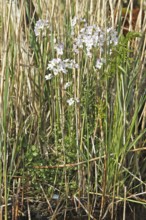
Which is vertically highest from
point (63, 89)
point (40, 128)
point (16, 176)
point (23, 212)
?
point (63, 89)

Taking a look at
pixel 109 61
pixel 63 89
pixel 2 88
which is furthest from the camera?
pixel 63 89

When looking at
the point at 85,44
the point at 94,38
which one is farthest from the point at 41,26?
the point at 94,38

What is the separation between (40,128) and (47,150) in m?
0.12

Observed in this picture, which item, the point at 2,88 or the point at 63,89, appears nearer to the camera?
the point at 2,88

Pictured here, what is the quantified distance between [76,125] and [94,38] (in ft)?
1.48

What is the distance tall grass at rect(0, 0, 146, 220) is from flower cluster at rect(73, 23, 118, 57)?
0.11 ft

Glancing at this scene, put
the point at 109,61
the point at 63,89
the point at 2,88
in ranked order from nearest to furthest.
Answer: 1. the point at 2,88
2. the point at 109,61
3. the point at 63,89

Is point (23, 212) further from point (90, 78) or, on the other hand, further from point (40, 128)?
point (90, 78)

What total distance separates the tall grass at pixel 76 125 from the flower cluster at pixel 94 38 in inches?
1.4

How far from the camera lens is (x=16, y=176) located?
8.95 feet

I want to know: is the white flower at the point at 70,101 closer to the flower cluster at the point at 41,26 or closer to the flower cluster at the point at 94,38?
the flower cluster at the point at 94,38

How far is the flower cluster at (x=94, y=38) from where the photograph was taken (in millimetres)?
2498

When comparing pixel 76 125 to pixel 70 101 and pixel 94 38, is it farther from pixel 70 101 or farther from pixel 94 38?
pixel 94 38

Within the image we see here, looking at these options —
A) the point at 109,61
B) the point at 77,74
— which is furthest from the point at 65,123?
the point at 109,61
